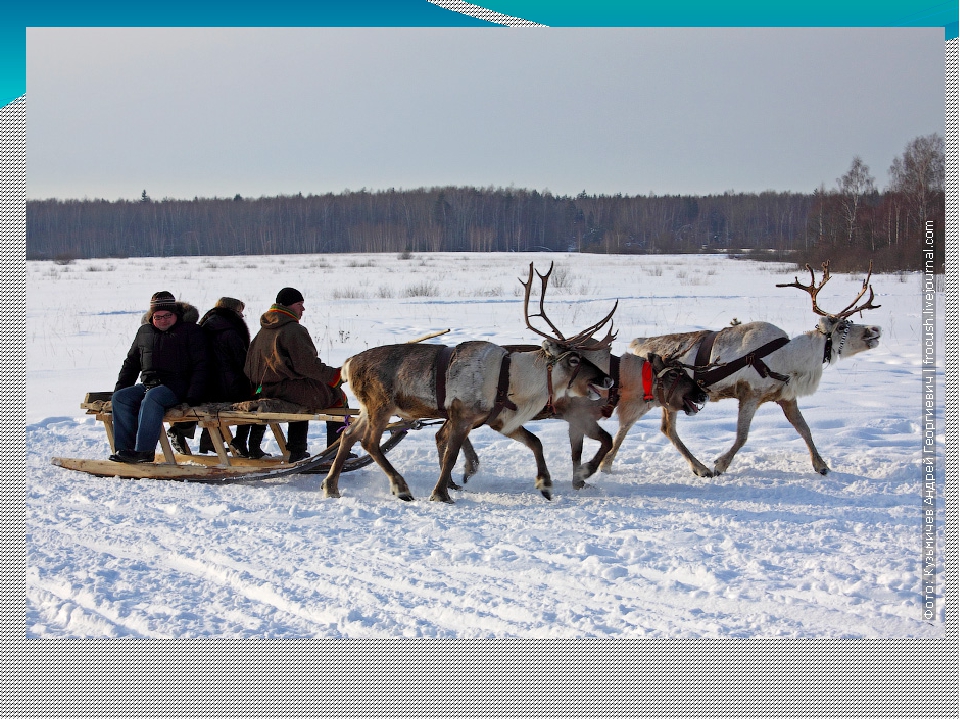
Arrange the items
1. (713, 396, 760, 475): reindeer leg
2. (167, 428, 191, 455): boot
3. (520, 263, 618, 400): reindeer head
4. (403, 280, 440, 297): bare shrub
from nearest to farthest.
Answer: (520, 263, 618, 400): reindeer head → (713, 396, 760, 475): reindeer leg → (167, 428, 191, 455): boot → (403, 280, 440, 297): bare shrub

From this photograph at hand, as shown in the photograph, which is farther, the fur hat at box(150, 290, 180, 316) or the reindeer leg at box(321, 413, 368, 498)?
the fur hat at box(150, 290, 180, 316)

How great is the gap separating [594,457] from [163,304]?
4.03 m

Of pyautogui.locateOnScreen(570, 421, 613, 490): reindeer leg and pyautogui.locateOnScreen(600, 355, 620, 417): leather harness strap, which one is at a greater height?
pyautogui.locateOnScreen(600, 355, 620, 417): leather harness strap

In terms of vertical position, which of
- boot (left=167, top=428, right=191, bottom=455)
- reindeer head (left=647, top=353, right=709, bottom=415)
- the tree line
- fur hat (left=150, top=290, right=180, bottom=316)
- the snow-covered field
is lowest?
the snow-covered field

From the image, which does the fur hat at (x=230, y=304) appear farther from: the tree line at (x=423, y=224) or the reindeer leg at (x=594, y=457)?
the tree line at (x=423, y=224)

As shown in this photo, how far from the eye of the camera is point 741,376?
7.92 m

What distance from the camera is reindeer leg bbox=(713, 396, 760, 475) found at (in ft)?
25.7

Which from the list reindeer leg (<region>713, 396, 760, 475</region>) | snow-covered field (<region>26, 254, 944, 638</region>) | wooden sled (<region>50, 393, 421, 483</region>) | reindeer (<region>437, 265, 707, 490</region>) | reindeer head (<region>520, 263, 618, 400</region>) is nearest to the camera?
snow-covered field (<region>26, 254, 944, 638</region>)

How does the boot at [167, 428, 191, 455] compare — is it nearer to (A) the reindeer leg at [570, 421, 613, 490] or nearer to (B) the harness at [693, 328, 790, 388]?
(A) the reindeer leg at [570, 421, 613, 490]

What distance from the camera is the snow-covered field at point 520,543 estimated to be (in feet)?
14.8

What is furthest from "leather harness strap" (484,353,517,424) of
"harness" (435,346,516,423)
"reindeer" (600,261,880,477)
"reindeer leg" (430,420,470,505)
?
"reindeer" (600,261,880,477)

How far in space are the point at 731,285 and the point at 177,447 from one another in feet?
66.2

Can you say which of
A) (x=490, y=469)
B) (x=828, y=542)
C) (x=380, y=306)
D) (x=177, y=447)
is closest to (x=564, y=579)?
(x=828, y=542)

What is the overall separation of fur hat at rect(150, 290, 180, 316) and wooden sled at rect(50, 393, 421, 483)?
88cm
